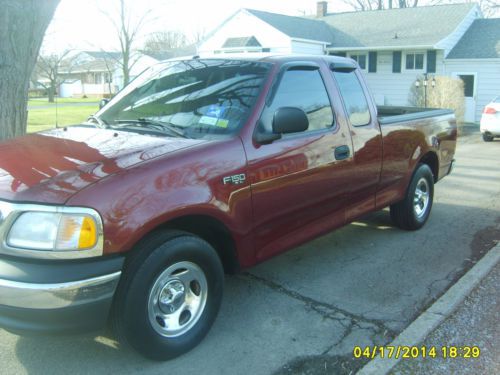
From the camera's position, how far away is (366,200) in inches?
195

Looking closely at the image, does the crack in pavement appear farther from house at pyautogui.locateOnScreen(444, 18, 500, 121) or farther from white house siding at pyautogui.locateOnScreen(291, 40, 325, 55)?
white house siding at pyautogui.locateOnScreen(291, 40, 325, 55)

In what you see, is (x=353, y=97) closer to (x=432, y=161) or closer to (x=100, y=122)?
(x=432, y=161)

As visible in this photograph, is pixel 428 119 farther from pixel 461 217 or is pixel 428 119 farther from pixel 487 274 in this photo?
pixel 487 274

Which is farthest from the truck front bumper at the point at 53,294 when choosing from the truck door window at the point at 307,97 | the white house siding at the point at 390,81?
the white house siding at the point at 390,81

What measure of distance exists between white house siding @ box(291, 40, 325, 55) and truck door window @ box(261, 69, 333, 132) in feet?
69.5

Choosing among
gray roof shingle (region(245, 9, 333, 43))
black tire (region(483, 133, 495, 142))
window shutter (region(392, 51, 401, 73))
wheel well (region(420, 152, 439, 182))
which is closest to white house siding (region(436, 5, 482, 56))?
window shutter (region(392, 51, 401, 73))

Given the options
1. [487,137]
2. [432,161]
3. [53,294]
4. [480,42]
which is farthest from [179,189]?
[480,42]

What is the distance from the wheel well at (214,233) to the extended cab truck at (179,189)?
12 millimetres

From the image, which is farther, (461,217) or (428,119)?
(461,217)

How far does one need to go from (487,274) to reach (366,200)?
4.09 ft

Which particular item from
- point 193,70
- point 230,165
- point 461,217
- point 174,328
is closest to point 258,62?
point 193,70

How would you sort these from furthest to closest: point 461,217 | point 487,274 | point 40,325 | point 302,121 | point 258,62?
point 461,217 → point 487,274 → point 258,62 → point 302,121 → point 40,325

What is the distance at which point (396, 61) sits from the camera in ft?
83.4

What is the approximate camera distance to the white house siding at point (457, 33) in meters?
23.4
